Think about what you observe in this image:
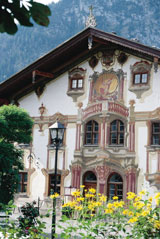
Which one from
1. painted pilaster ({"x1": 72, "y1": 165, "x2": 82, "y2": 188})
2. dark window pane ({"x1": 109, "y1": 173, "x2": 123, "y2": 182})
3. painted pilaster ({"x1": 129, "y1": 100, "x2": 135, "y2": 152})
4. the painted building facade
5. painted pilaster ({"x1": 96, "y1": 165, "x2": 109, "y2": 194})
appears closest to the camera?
the painted building facade

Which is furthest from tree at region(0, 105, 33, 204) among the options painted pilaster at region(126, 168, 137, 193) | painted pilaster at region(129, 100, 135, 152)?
painted pilaster at region(126, 168, 137, 193)

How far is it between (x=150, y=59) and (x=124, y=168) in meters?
4.76

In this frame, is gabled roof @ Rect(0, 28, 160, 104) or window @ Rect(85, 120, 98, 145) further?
window @ Rect(85, 120, 98, 145)

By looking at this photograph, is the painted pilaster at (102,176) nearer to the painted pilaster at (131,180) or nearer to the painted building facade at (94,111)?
the painted building facade at (94,111)

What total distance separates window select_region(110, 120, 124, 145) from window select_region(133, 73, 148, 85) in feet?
6.25

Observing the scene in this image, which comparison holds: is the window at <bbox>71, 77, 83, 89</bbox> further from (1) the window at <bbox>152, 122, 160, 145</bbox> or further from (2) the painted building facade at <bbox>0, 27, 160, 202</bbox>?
(1) the window at <bbox>152, 122, 160, 145</bbox>

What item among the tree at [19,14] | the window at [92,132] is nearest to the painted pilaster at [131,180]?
the window at [92,132]

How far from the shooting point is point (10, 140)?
51.5 feet

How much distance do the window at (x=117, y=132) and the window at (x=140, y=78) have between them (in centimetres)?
191

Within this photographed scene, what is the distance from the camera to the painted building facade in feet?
55.5

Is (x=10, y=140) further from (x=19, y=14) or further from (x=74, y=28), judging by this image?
(x=74, y=28)

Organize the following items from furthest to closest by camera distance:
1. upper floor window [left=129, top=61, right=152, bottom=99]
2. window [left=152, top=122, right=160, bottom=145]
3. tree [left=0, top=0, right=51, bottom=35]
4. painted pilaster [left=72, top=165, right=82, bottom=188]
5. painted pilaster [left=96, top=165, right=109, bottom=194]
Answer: painted pilaster [left=72, top=165, right=82, bottom=188] → painted pilaster [left=96, top=165, right=109, bottom=194] → upper floor window [left=129, top=61, right=152, bottom=99] → window [left=152, top=122, right=160, bottom=145] → tree [left=0, top=0, right=51, bottom=35]

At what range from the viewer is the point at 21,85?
20125 mm

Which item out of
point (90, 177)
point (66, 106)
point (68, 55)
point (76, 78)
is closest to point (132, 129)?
point (90, 177)
